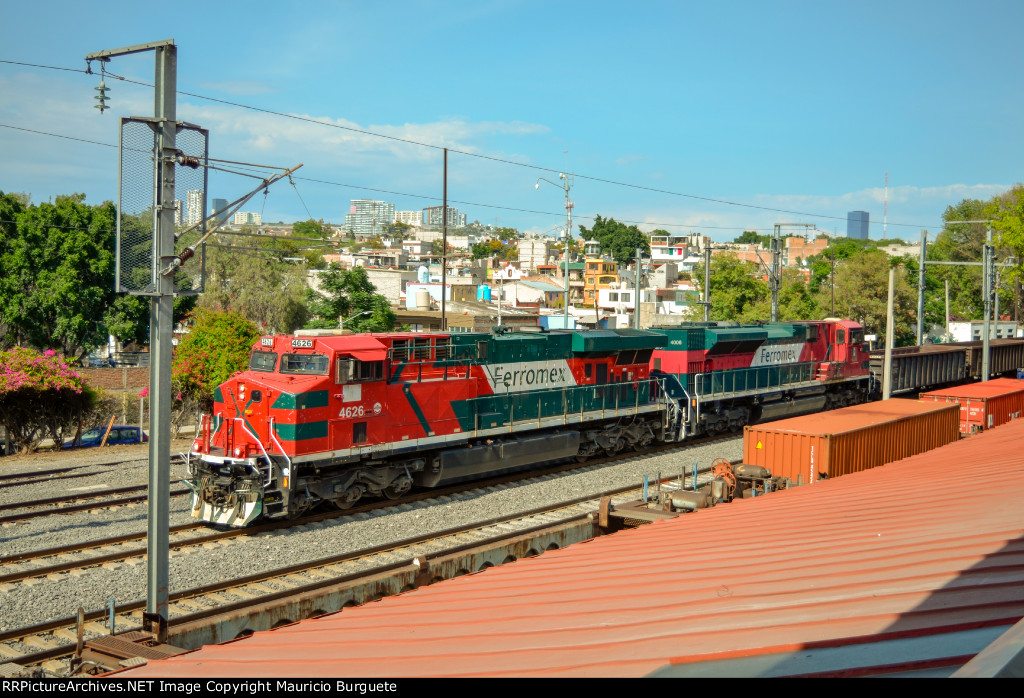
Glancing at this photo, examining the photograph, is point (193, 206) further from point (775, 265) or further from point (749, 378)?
point (775, 265)

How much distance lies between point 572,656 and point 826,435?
12993mm

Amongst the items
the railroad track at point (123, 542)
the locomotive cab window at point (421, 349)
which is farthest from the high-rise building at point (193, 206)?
the locomotive cab window at point (421, 349)

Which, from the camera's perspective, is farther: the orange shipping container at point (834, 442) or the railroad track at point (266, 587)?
the orange shipping container at point (834, 442)

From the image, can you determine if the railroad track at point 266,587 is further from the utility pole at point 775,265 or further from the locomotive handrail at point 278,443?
the utility pole at point 775,265

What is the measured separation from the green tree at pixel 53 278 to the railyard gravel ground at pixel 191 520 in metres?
21.1

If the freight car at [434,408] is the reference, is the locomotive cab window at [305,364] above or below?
above

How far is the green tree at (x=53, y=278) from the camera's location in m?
41.3

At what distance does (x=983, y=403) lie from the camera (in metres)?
25.4

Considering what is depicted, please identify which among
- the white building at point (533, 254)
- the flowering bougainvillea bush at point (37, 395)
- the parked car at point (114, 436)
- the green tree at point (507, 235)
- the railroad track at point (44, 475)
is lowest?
the parked car at point (114, 436)

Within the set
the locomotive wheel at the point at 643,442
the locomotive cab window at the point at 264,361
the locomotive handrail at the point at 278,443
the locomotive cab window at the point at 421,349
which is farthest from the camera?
the locomotive wheel at the point at 643,442

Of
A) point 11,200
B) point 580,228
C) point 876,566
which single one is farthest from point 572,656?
point 580,228

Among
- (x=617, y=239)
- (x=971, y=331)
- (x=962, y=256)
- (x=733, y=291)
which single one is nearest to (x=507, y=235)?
(x=617, y=239)

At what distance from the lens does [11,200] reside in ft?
142

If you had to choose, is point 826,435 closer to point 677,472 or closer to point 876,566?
point 677,472
